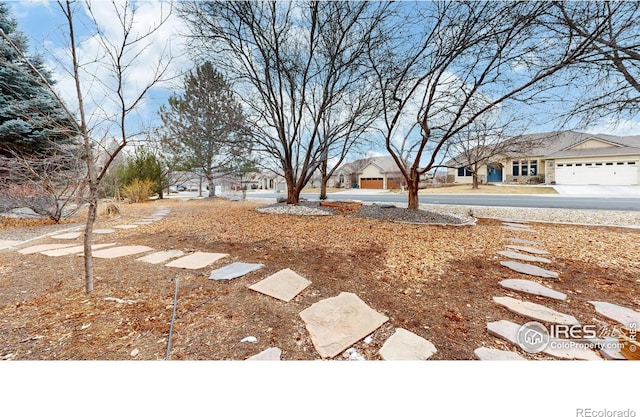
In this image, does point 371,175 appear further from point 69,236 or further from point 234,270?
point 234,270

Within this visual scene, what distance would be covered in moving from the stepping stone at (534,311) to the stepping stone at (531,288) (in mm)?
251

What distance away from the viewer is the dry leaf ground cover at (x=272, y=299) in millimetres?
1338

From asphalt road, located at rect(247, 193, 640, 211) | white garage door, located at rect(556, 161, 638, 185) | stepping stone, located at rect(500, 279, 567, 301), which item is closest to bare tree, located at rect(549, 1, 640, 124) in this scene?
stepping stone, located at rect(500, 279, 567, 301)

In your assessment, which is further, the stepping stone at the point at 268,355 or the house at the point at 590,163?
the house at the point at 590,163

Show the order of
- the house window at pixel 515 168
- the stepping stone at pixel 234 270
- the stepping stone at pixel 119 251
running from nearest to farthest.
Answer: the stepping stone at pixel 234 270
the stepping stone at pixel 119 251
the house window at pixel 515 168

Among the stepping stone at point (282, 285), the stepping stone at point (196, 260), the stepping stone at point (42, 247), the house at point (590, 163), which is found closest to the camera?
the stepping stone at point (282, 285)

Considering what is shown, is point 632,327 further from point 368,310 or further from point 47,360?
point 47,360

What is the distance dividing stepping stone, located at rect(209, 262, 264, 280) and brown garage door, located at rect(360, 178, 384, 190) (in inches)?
1021

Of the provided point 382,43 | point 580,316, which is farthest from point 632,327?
point 382,43

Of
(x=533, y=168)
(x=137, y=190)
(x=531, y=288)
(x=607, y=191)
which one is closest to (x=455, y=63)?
(x=531, y=288)

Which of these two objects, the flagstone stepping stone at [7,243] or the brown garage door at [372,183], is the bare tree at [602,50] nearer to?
the flagstone stepping stone at [7,243]

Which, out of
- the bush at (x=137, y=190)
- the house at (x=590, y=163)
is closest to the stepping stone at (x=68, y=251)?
the bush at (x=137, y=190)

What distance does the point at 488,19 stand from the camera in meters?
4.20

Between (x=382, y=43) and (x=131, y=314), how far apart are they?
634cm
